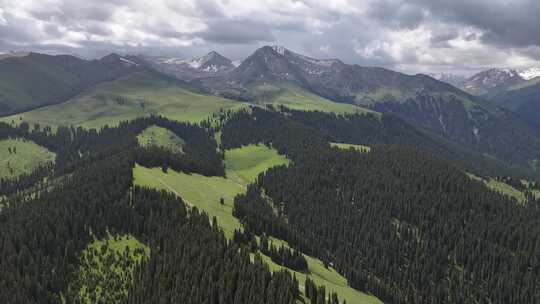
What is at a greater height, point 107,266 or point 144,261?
point 144,261

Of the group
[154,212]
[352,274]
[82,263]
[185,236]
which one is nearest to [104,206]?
[154,212]

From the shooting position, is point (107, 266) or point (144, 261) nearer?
point (144, 261)

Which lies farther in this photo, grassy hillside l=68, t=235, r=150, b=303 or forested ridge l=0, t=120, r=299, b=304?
grassy hillside l=68, t=235, r=150, b=303

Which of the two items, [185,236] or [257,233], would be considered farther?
[257,233]

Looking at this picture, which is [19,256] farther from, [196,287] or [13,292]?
[196,287]

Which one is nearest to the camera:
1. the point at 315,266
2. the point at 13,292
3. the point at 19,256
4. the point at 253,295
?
the point at 253,295

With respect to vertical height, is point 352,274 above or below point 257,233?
below

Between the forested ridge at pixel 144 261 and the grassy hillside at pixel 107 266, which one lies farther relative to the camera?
the grassy hillside at pixel 107 266

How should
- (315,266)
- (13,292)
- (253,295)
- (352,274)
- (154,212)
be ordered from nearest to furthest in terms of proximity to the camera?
(253,295) → (13,292) → (154,212) → (315,266) → (352,274)
